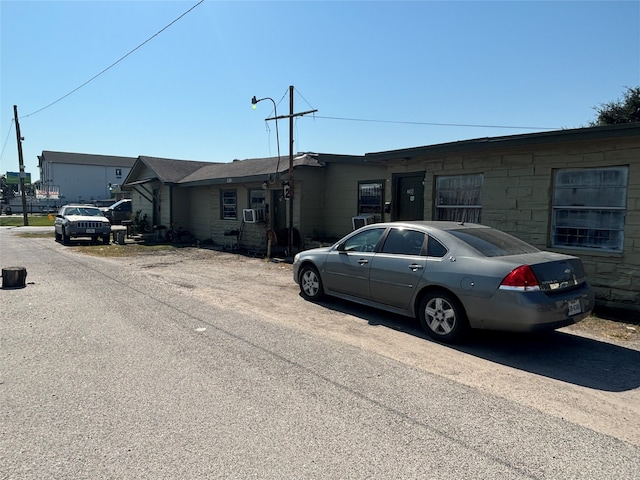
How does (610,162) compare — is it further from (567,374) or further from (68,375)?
(68,375)

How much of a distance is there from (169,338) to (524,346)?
14.8ft

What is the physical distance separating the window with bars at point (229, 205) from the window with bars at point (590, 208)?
12.3 meters

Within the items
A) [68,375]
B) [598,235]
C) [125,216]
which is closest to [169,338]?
[68,375]

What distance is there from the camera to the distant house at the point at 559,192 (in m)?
7.25

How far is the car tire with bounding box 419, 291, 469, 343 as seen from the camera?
5.42 meters

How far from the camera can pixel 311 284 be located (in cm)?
795

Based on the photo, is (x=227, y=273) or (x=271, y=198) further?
(x=271, y=198)

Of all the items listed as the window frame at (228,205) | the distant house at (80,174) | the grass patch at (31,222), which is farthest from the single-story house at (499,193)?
the distant house at (80,174)

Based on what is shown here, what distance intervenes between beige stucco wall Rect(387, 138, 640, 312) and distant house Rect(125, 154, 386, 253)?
324cm

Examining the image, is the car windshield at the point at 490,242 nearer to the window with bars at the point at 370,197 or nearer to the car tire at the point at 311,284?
the car tire at the point at 311,284

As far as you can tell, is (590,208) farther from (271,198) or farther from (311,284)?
(271,198)

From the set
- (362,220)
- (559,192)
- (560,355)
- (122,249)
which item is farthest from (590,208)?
(122,249)

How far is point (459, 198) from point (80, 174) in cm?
6587

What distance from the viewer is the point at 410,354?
5145 millimetres
